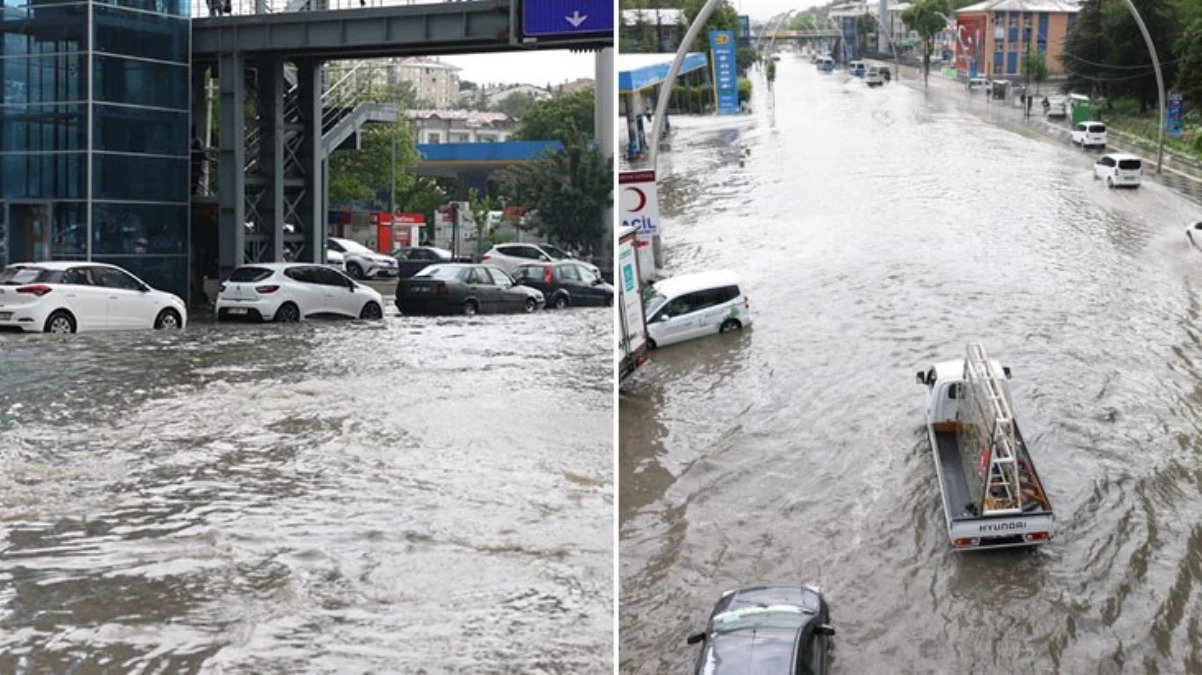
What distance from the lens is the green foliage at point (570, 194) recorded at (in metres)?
35.1

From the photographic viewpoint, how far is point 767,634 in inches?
418

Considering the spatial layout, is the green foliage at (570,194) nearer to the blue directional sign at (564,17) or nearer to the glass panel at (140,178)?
the blue directional sign at (564,17)

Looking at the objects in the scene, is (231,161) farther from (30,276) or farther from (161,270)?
(30,276)

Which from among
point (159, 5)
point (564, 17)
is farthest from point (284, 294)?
point (159, 5)

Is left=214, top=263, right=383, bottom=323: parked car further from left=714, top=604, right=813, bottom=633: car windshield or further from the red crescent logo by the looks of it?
left=714, top=604, right=813, bottom=633: car windshield

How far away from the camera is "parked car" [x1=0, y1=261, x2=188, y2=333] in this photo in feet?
65.0

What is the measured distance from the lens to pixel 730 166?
30.2 metres

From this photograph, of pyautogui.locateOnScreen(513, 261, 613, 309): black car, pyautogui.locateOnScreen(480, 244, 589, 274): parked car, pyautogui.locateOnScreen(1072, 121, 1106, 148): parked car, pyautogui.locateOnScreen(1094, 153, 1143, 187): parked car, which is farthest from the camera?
pyautogui.locateOnScreen(480, 244, 589, 274): parked car

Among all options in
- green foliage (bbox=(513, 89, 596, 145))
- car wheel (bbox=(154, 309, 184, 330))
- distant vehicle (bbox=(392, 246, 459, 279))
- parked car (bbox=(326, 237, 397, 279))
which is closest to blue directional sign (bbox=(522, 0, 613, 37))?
car wheel (bbox=(154, 309, 184, 330))

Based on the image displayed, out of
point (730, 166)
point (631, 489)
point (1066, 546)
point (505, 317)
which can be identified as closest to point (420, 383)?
point (631, 489)

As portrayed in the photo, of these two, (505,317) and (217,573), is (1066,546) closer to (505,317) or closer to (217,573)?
(217,573)

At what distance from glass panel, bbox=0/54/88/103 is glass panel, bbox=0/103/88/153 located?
17 cm

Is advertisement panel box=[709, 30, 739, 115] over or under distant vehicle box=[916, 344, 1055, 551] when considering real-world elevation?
over

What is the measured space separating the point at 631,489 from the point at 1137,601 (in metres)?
4.76
